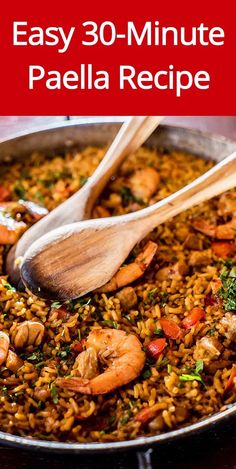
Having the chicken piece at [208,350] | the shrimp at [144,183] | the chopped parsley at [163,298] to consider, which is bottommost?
Result: the chicken piece at [208,350]

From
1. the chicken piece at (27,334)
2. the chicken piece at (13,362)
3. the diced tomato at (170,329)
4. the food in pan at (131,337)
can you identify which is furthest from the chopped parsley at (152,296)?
the chicken piece at (13,362)

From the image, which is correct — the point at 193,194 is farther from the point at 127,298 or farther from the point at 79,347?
the point at 79,347

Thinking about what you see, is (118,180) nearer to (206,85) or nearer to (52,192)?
(52,192)

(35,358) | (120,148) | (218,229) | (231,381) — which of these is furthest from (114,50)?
(231,381)

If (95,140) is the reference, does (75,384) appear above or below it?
below

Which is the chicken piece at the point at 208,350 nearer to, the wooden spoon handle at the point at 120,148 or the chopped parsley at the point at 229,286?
the chopped parsley at the point at 229,286
